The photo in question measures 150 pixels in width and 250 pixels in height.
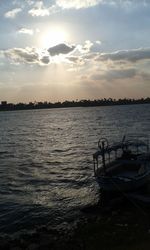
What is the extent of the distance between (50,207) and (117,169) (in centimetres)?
612

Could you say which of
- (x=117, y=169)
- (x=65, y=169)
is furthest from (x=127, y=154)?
(x=65, y=169)

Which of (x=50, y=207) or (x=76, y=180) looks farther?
(x=76, y=180)

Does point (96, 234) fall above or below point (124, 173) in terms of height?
below

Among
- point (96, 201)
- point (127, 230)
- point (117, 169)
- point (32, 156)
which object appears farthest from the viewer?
point (32, 156)

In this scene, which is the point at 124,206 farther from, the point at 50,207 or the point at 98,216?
the point at 50,207

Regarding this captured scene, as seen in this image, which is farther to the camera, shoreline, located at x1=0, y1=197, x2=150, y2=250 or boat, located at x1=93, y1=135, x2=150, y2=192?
boat, located at x1=93, y1=135, x2=150, y2=192

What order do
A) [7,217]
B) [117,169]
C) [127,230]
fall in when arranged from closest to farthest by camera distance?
1. [127,230]
2. [7,217]
3. [117,169]

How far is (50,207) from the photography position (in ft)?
81.0

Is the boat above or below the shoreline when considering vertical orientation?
above

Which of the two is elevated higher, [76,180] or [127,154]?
[127,154]

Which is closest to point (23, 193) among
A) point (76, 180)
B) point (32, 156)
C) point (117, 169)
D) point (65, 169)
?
point (76, 180)

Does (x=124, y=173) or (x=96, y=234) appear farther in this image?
(x=124, y=173)

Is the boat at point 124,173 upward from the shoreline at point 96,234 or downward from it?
upward

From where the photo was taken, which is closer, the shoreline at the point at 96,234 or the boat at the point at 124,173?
the shoreline at the point at 96,234
